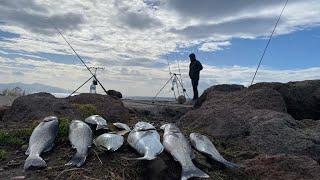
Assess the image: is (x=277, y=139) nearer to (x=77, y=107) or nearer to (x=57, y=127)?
(x=57, y=127)

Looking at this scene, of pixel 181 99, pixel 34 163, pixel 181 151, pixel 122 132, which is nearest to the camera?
pixel 34 163

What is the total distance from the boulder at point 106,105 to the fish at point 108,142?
4.29m

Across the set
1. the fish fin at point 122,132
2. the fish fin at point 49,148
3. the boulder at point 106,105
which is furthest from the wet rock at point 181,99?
the fish fin at point 49,148

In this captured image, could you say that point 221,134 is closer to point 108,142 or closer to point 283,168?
point 283,168

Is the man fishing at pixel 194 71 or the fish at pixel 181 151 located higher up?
the man fishing at pixel 194 71

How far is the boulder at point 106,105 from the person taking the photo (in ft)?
38.8

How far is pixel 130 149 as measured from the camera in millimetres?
7324

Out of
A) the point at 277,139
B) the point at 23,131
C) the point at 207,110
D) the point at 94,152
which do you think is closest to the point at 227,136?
the point at 277,139

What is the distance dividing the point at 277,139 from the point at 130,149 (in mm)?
2838

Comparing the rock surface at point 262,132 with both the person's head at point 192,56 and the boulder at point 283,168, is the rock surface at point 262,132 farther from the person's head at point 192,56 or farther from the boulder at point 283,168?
the person's head at point 192,56

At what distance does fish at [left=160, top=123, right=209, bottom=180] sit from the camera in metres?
6.29

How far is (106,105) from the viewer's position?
40.3 feet

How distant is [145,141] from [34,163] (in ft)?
5.23

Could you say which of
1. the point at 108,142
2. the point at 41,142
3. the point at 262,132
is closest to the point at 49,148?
the point at 41,142
